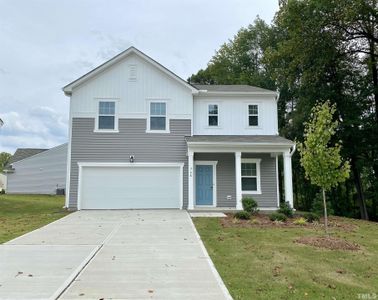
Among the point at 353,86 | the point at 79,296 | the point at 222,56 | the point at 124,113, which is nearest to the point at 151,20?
the point at 124,113

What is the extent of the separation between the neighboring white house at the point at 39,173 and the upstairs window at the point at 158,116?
61.5ft

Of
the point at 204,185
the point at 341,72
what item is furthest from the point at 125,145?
the point at 341,72

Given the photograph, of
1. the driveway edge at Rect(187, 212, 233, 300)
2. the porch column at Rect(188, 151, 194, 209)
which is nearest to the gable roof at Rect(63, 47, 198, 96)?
the porch column at Rect(188, 151, 194, 209)

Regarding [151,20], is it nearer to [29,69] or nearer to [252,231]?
[29,69]

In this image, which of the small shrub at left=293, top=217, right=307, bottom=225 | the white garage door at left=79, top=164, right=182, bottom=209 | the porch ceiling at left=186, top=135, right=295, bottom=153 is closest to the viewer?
the small shrub at left=293, top=217, right=307, bottom=225

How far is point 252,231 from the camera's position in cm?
1120

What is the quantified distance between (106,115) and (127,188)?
12.7 ft

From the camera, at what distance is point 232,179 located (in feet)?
59.2

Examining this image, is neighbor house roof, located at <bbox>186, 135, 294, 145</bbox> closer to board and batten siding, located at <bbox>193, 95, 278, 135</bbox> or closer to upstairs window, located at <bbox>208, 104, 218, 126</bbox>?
board and batten siding, located at <bbox>193, 95, 278, 135</bbox>

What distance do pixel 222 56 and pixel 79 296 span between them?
35.3 meters

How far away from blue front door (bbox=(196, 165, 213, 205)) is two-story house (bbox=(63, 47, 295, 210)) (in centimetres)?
4

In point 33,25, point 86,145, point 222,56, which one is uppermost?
point 222,56

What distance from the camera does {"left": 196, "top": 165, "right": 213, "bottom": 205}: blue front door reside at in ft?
58.5

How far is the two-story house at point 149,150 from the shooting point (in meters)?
17.5
